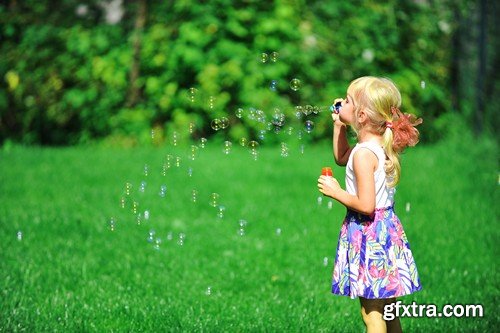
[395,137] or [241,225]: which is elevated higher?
[395,137]

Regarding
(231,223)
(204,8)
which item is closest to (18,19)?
(204,8)

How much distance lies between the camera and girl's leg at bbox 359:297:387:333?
298 cm

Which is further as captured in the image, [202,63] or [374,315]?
[202,63]

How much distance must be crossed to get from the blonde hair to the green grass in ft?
3.70

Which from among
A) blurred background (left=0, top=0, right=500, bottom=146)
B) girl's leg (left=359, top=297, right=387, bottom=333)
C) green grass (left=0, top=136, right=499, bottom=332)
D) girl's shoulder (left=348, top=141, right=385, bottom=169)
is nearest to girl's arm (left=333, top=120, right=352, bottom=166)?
girl's shoulder (left=348, top=141, right=385, bottom=169)

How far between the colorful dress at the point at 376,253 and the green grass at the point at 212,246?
2.78 ft

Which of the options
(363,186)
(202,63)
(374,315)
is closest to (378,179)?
(363,186)

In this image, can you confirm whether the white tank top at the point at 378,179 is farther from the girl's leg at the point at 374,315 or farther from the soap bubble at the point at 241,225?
the soap bubble at the point at 241,225

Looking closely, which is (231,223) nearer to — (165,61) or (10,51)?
(165,61)

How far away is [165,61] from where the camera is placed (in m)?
9.86

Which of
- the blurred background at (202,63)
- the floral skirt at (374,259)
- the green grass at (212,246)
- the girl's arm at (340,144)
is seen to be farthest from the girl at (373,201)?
the blurred background at (202,63)

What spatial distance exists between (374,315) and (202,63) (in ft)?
23.3

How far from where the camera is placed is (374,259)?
289 cm

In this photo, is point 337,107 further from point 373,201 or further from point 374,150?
point 373,201
